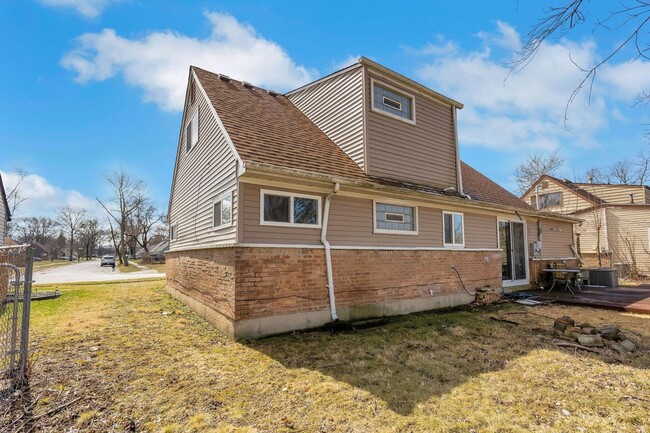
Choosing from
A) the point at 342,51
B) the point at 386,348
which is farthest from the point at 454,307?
the point at 342,51

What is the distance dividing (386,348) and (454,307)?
4.60 meters

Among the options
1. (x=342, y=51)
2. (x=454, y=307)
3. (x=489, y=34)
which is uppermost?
(x=342, y=51)

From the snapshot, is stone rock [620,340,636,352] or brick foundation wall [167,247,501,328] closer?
stone rock [620,340,636,352]

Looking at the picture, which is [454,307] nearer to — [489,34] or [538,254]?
[538,254]

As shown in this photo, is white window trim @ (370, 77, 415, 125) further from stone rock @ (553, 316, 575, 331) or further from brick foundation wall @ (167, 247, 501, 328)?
stone rock @ (553, 316, 575, 331)

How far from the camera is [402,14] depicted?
3.68 m

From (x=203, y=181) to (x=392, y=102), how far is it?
577cm

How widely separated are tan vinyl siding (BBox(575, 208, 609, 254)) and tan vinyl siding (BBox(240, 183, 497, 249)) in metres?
15.6

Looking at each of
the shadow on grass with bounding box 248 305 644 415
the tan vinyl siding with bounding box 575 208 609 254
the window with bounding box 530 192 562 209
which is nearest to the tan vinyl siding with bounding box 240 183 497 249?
the shadow on grass with bounding box 248 305 644 415

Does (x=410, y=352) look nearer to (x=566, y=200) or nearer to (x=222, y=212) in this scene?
(x=222, y=212)

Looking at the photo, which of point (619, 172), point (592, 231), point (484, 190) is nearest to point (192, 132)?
point (484, 190)

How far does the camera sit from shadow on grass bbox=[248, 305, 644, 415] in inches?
165

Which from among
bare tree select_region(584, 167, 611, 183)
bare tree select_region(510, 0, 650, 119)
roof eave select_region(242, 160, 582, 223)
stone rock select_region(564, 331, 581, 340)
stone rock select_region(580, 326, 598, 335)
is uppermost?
bare tree select_region(584, 167, 611, 183)

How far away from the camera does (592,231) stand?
22375 millimetres
